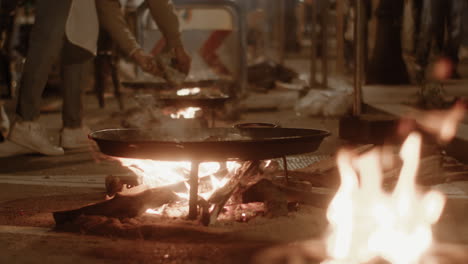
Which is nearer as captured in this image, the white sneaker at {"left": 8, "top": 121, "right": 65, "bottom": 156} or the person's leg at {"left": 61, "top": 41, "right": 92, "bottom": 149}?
the white sneaker at {"left": 8, "top": 121, "right": 65, "bottom": 156}

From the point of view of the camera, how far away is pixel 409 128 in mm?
4621

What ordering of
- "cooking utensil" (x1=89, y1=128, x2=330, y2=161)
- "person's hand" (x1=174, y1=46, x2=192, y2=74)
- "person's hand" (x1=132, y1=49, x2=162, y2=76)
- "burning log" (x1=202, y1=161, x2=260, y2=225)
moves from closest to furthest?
"cooking utensil" (x1=89, y1=128, x2=330, y2=161)
"burning log" (x1=202, y1=161, x2=260, y2=225)
"person's hand" (x1=132, y1=49, x2=162, y2=76)
"person's hand" (x1=174, y1=46, x2=192, y2=74)

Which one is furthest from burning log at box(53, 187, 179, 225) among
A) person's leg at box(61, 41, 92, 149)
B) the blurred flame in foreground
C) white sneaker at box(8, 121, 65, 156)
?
person's leg at box(61, 41, 92, 149)

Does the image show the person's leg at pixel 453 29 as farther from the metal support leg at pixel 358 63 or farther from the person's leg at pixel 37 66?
the person's leg at pixel 37 66

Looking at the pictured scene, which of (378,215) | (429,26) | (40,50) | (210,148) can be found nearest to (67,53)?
(40,50)

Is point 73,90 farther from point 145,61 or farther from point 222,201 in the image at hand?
point 222,201

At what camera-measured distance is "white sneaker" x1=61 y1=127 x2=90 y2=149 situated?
5777 millimetres

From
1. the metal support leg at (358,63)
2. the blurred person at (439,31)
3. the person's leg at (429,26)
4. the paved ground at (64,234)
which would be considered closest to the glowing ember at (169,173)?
the paved ground at (64,234)

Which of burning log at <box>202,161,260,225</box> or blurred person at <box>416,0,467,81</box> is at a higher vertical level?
blurred person at <box>416,0,467,81</box>

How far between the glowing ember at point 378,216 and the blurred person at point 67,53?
207cm

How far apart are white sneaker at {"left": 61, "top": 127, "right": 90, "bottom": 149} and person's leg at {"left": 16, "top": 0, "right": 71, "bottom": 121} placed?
55cm

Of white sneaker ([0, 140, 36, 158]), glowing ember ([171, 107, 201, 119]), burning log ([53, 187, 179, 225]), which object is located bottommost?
white sneaker ([0, 140, 36, 158])

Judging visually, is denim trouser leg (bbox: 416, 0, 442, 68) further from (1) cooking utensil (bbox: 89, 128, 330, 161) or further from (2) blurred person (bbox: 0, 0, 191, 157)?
(1) cooking utensil (bbox: 89, 128, 330, 161)

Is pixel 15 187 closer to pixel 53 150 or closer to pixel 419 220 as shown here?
pixel 53 150
